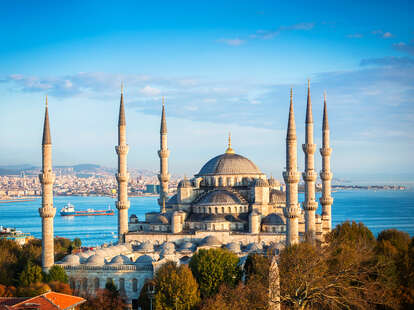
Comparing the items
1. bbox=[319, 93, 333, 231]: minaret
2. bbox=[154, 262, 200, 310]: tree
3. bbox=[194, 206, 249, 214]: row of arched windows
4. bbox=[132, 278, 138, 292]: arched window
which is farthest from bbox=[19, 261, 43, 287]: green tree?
bbox=[319, 93, 333, 231]: minaret

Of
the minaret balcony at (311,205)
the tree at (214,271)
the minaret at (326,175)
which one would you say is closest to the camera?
the tree at (214,271)

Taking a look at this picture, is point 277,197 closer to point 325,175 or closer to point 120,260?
point 325,175

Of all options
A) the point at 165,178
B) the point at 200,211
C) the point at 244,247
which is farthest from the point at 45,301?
the point at 165,178

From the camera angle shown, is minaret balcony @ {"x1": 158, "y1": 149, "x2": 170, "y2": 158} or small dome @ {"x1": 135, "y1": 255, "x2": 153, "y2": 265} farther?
minaret balcony @ {"x1": 158, "y1": 149, "x2": 170, "y2": 158}

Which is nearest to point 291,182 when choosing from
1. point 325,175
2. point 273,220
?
point 273,220

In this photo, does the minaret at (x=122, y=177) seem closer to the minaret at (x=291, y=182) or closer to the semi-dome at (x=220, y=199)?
the semi-dome at (x=220, y=199)

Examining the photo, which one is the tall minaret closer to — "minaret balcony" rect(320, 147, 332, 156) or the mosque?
the mosque

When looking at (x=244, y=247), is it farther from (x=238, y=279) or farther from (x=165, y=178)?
(x=165, y=178)

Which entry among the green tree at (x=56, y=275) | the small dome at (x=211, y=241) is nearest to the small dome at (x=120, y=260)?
the green tree at (x=56, y=275)
